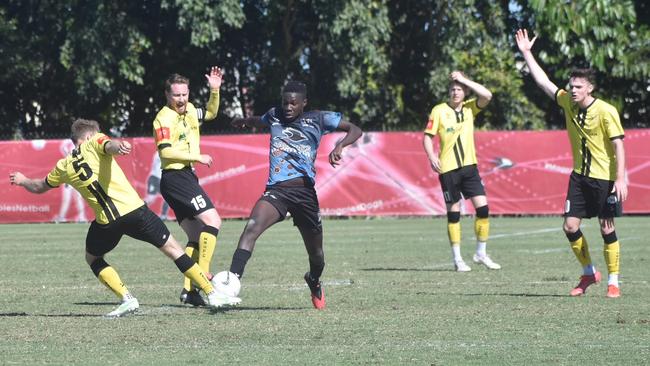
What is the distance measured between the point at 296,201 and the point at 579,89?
2729mm

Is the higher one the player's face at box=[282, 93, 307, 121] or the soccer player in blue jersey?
the player's face at box=[282, 93, 307, 121]

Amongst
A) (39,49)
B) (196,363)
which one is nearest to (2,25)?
(39,49)

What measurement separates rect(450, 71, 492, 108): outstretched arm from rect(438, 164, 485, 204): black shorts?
800mm

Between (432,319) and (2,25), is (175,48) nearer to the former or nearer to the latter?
(2,25)

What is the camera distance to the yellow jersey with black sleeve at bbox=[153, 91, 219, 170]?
1047 cm

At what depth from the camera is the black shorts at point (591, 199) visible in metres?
10.8

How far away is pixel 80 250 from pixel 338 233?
18.4 feet

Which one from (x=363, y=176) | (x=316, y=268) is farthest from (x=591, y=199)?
(x=363, y=176)

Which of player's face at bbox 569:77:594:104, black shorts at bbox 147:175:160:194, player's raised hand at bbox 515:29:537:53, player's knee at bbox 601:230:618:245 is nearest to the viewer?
player's face at bbox 569:77:594:104

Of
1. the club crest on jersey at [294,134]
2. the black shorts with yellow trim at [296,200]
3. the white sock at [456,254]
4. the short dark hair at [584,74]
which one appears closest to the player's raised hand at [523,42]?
the short dark hair at [584,74]

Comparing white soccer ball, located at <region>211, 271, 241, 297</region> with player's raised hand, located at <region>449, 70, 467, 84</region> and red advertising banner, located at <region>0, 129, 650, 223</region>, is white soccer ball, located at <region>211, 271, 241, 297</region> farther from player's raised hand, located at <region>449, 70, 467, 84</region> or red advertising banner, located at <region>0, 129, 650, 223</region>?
red advertising banner, located at <region>0, 129, 650, 223</region>

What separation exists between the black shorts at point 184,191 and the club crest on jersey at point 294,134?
1.38 meters

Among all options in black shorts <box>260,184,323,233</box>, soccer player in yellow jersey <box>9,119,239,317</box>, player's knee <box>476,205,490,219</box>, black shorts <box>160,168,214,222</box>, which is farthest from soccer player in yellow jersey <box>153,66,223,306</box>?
player's knee <box>476,205,490,219</box>

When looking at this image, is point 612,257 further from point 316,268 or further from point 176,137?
point 176,137
